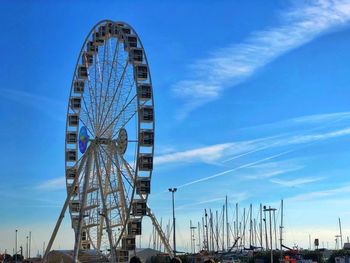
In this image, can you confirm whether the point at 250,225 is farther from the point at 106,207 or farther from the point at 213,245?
the point at 106,207

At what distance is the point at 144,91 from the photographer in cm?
4659

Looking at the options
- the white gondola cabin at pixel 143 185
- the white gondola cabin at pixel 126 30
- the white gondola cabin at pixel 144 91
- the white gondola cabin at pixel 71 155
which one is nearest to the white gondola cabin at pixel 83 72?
the white gondola cabin at pixel 126 30

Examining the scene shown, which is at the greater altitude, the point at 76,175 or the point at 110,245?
the point at 76,175

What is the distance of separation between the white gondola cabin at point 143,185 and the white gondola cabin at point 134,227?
2.43 m

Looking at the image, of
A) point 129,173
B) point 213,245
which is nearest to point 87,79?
point 129,173

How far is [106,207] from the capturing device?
48.2 m

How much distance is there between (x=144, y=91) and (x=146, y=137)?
146 inches

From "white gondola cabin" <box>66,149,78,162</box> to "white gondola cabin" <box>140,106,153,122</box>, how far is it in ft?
44.2

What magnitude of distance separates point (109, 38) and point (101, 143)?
9882 mm

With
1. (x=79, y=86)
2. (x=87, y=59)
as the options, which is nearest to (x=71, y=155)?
(x=79, y=86)

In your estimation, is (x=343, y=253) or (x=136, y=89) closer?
(x=136, y=89)

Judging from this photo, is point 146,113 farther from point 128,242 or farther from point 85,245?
point 85,245

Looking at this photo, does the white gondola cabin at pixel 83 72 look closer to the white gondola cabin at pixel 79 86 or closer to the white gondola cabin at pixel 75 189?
the white gondola cabin at pixel 79 86

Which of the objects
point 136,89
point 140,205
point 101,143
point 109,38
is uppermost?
point 109,38
